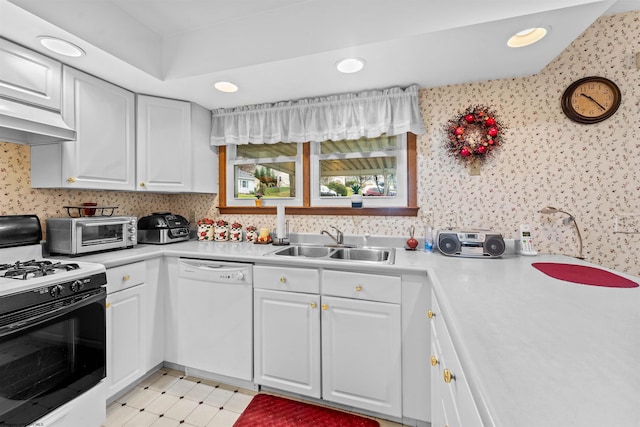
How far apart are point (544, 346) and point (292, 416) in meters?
1.57

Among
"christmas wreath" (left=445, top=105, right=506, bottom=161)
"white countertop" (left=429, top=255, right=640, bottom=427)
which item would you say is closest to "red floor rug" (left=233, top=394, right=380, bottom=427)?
"white countertop" (left=429, top=255, right=640, bottom=427)

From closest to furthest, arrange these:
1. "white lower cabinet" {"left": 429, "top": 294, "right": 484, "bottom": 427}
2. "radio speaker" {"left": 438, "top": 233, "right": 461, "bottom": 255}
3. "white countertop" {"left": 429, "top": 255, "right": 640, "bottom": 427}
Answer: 1. "white countertop" {"left": 429, "top": 255, "right": 640, "bottom": 427}
2. "white lower cabinet" {"left": 429, "top": 294, "right": 484, "bottom": 427}
3. "radio speaker" {"left": 438, "top": 233, "right": 461, "bottom": 255}

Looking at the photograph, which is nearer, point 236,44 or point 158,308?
point 236,44

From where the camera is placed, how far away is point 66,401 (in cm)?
141

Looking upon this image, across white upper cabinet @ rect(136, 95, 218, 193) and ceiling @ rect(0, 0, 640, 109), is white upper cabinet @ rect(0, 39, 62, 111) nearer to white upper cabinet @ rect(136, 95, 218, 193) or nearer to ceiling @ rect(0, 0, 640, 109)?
ceiling @ rect(0, 0, 640, 109)

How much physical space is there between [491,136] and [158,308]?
276cm

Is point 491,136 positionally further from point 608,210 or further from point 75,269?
point 75,269

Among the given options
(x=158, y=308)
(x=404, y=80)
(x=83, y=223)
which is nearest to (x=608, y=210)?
(x=404, y=80)

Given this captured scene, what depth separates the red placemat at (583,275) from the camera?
3.98 feet

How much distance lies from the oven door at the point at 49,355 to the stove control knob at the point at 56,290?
1.6 inches

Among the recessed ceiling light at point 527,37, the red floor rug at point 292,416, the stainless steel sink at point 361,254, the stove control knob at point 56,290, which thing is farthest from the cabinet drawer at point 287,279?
the recessed ceiling light at point 527,37

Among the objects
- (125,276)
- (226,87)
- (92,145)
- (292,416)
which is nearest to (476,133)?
(226,87)

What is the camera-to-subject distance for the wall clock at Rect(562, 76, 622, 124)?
181 centimetres

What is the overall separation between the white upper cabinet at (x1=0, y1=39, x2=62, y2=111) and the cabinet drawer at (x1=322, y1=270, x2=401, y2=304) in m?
2.01
